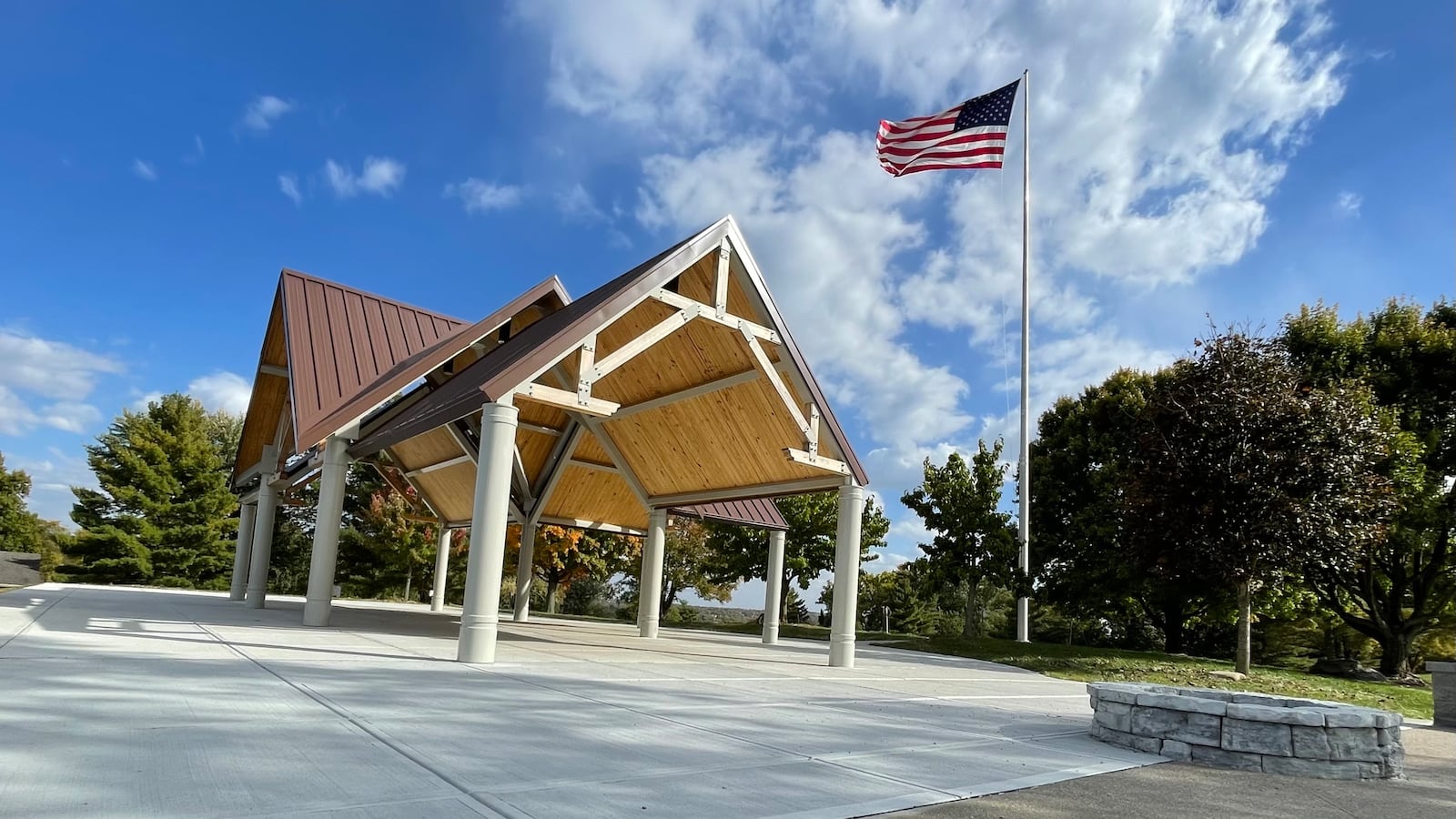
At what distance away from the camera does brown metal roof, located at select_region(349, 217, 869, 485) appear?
33.1ft

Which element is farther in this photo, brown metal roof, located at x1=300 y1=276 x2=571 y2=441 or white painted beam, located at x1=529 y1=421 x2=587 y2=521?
white painted beam, located at x1=529 y1=421 x2=587 y2=521

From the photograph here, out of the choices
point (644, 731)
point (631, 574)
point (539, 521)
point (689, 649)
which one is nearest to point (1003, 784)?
point (644, 731)

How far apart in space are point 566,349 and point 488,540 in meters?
2.42

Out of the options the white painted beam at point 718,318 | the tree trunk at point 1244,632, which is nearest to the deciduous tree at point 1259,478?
the tree trunk at point 1244,632

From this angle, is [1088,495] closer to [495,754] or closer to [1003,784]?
[1003,784]

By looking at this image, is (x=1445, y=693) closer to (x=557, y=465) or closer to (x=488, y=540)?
(x=488, y=540)

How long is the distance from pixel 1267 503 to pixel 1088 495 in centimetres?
898

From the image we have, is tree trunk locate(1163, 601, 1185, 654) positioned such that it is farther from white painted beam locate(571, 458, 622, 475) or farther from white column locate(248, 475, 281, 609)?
white column locate(248, 475, 281, 609)

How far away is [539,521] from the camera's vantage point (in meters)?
19.9

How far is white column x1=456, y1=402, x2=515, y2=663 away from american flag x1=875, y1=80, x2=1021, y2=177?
1393 centimetres

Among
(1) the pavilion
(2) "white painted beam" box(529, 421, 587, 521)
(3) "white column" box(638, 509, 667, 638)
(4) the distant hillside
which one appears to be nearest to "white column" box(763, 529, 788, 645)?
(1) the pavilion

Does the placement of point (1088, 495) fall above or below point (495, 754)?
above

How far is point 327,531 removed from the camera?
1322cm

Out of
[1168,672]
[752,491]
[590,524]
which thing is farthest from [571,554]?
[1168,672]
